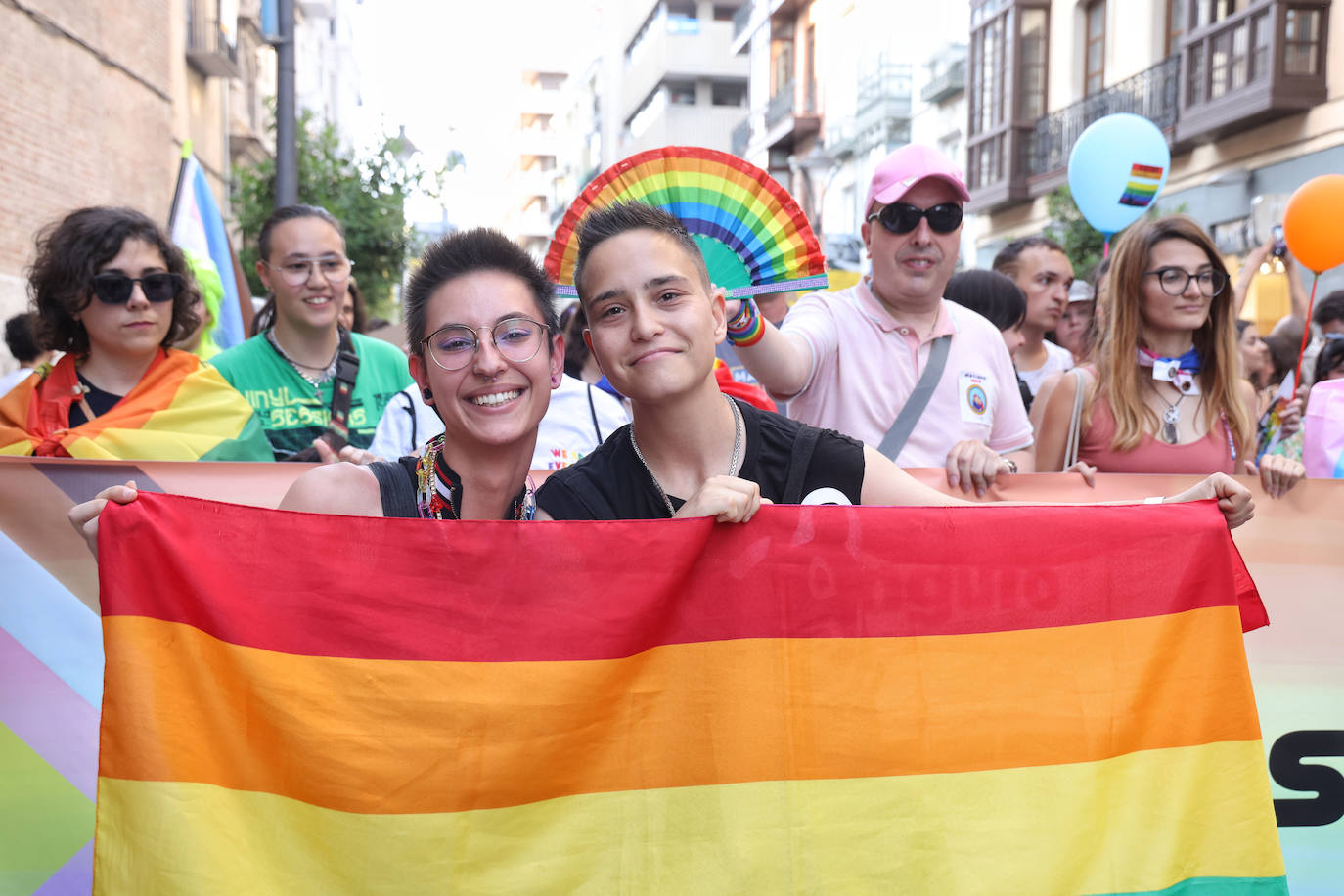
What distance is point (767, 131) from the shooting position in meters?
38.3

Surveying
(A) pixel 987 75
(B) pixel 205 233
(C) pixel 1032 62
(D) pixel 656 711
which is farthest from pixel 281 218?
(A) pixel 987 75

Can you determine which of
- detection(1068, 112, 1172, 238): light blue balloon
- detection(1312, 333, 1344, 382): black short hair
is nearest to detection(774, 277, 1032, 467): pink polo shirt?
detection(1312, 333, 1344, 382): black short hair

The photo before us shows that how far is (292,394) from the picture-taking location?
4.18 meters

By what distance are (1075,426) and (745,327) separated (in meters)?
1.23

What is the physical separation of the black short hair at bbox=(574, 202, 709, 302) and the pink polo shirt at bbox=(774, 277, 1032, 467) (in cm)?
93

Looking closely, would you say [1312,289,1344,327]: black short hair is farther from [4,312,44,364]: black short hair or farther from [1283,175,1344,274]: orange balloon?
[4,312,44,364]: black short hair

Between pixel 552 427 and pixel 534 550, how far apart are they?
139cm

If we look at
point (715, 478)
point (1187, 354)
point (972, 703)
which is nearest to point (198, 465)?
point (715, 478)

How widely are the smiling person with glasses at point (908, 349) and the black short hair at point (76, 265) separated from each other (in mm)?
2035

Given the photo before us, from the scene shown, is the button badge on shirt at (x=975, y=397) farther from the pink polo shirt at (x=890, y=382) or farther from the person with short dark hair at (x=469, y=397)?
the person with short dark hair at (x=469, y=397)

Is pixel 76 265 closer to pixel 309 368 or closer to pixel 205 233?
pixel 309 368

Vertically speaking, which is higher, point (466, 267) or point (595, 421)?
point (466, 267)

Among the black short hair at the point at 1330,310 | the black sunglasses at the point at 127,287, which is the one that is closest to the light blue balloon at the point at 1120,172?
the black short hair at the point at 1330,310

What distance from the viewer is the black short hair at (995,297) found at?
16.5ft
